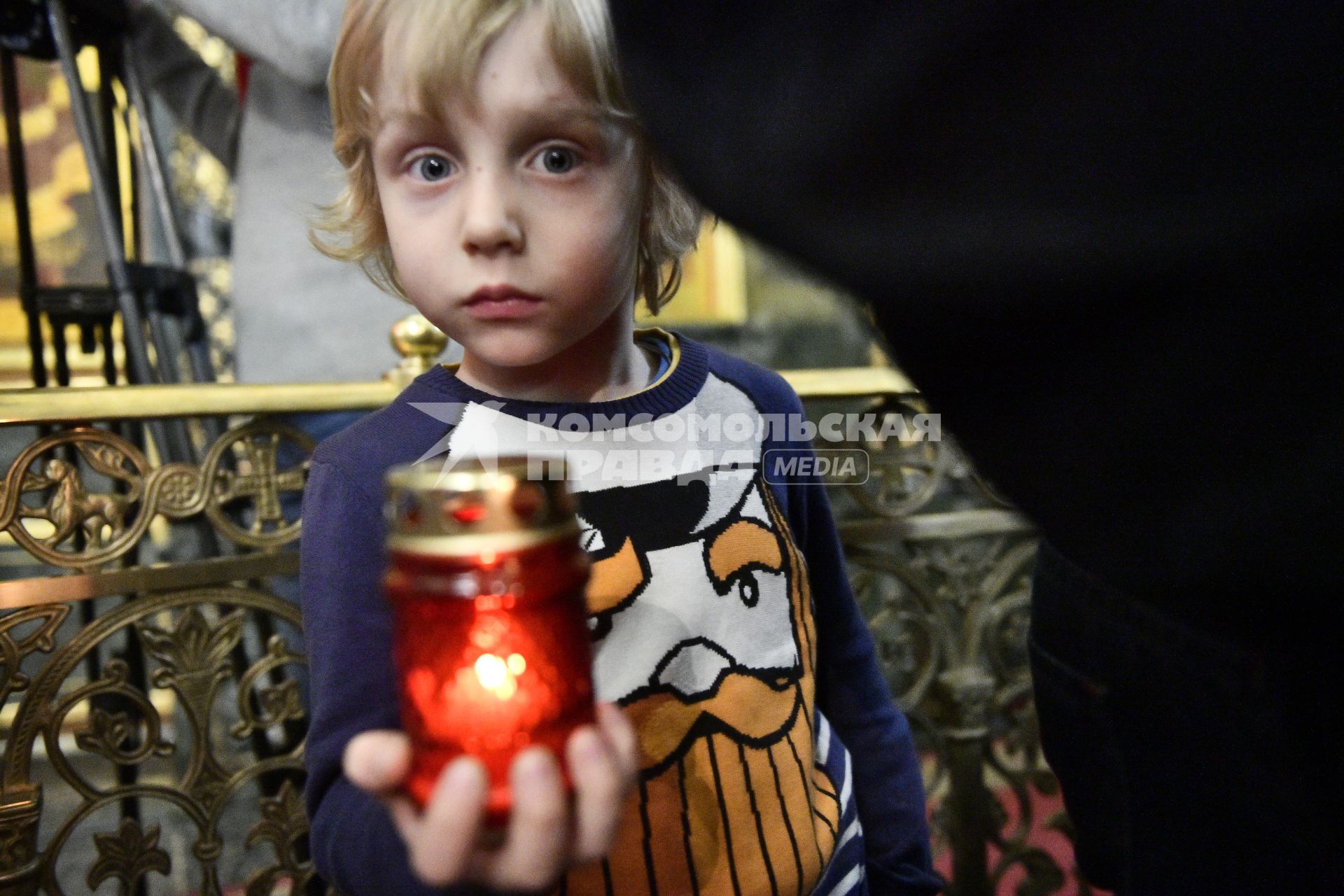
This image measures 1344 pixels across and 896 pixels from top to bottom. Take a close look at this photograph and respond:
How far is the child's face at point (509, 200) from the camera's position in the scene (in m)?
0.48

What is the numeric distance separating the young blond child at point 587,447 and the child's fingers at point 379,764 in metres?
0.11

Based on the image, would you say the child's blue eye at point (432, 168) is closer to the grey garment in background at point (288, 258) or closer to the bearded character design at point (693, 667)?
the bearded character design at point (693, 667)

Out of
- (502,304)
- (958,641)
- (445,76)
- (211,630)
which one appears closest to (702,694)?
(502,304)

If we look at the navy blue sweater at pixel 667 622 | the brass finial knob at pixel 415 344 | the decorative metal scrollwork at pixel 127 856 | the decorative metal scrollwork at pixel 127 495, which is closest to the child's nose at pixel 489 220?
the navy blue sweater at pixel 667 622

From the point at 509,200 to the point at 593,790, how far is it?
321mm

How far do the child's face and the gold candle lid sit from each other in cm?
20

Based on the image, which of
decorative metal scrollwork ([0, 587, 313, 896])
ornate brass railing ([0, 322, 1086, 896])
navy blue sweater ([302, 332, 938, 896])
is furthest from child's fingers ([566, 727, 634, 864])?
decorative metal scrollwork ([0, 587, 313, 896])

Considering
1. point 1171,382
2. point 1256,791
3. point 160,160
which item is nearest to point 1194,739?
point 1256,791

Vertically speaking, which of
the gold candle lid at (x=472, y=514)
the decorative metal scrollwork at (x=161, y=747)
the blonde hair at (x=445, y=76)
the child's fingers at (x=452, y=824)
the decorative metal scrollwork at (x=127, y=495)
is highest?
the blonde hair at (x=445, y=76)

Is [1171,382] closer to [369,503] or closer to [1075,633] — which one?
[1075,633]

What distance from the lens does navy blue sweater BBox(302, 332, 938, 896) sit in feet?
1.59

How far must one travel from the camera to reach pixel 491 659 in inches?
12.2

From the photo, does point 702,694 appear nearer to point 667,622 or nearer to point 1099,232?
point 667,622

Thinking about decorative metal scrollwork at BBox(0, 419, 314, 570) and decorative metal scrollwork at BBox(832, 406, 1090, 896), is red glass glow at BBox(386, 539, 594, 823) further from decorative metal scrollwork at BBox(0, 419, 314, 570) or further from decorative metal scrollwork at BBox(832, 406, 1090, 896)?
decorative metal scrollwork at BBox(832, 406, 1090, 896)
